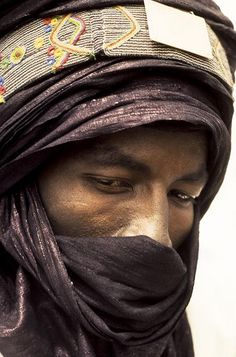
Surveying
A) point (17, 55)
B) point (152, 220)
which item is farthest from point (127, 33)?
point (152, 220)

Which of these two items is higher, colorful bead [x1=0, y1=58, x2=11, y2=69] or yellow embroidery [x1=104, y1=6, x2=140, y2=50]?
yellow embroidery [x1=104, y1=6, x2=140, y2=50]

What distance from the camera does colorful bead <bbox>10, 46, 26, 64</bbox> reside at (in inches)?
43.1

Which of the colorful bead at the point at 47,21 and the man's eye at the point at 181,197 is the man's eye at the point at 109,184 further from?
the colorful bead at the point at 47,21

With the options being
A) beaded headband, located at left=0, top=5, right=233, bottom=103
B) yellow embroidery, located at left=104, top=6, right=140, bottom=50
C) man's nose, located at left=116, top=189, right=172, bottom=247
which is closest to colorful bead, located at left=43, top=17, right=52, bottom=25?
beaded headband, located at left=0, top=5, right=233, bottom=103

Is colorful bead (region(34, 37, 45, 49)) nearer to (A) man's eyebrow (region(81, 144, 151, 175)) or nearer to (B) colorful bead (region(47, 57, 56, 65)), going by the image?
(B) colorful bead (region(47, 57, 56, 65))

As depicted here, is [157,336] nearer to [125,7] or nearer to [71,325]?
[71,325]

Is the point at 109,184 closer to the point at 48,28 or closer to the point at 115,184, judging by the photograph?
the point at 115,184

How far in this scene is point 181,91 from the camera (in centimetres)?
108

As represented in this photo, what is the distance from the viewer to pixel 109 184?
41.9 inches

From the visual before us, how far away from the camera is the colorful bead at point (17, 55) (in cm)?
109

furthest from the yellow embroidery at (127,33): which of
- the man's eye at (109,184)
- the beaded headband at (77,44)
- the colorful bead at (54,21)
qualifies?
the man's eye at (109,184)

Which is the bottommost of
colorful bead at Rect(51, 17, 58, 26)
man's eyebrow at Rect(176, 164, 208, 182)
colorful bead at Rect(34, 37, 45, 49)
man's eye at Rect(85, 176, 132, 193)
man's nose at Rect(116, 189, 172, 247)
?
man's nose at Rect(116, 189, 172, 247)

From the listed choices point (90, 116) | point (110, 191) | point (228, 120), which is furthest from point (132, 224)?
point (228, 120)

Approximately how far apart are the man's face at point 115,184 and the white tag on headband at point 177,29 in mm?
165
